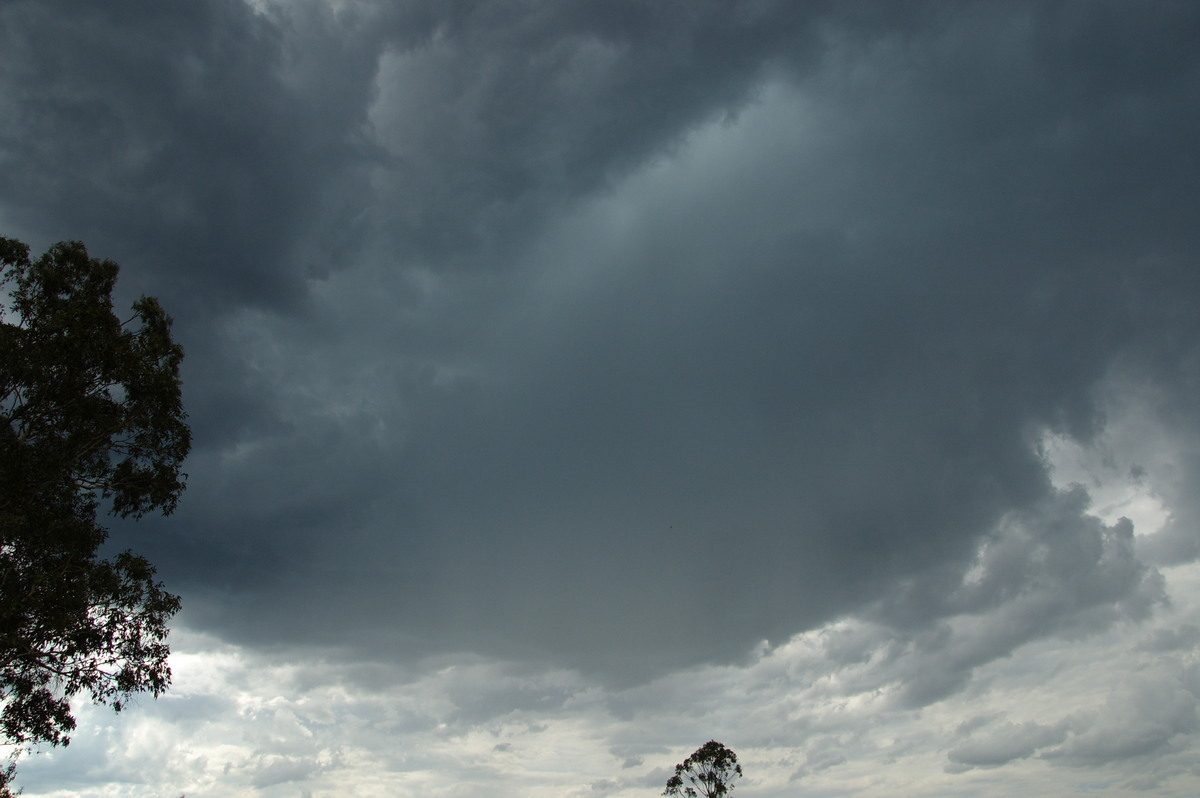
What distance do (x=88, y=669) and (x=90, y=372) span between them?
11.1 m

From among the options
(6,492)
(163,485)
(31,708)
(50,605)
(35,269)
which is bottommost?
(31,708)

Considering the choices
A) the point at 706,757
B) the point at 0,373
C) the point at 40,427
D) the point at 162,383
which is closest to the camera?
the point at 0,373

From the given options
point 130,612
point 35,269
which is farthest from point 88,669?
point 35,269

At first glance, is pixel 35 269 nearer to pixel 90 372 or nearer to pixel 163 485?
pixel 90 372

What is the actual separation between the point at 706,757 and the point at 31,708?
7431cm

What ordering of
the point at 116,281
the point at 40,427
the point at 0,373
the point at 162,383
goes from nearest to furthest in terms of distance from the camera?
the point at 0,373, the point at 40,427, the point at 162,383, the point at 116,281

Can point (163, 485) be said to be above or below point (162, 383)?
below

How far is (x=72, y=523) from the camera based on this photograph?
1094 inches

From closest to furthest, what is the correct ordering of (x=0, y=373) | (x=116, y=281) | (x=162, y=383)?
(x=0, y=373), (x=162, y=383), (x=116, y=281)

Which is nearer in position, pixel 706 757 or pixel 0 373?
pixel 0 373

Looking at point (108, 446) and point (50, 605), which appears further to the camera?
point (108, 446)

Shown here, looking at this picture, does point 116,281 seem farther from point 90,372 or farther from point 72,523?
point 72,523

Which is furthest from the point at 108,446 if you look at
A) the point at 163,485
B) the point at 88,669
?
the point at 88,669

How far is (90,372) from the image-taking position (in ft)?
87.8
